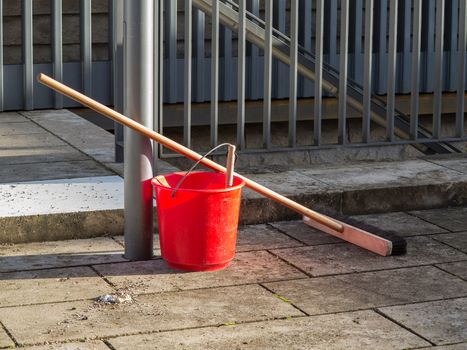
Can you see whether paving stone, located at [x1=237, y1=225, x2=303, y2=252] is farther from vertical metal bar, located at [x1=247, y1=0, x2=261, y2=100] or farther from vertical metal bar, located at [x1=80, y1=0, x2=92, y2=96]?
vertical metal bar, located at [x1=247, y1=0, x2=261, y2=100]

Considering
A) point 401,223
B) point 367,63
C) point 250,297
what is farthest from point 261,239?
point 367,63

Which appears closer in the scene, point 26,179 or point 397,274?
point 397,274

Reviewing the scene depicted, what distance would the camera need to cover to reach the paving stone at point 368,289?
16.6ft

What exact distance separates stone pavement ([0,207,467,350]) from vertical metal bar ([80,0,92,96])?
3530 millimetres

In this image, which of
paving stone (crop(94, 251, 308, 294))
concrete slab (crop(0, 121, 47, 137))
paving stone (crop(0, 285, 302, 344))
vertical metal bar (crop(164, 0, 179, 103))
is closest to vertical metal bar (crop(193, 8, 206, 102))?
vertical metal bar (crop(164, 0, 179, 103))

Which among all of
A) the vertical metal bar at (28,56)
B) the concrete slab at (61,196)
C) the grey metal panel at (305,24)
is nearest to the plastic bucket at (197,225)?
the concrete slab at (61,196)

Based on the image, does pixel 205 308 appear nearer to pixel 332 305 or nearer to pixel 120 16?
pixel 332 305

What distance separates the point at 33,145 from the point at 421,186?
2541mm

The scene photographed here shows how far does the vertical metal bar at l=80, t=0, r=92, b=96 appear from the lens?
362 inches

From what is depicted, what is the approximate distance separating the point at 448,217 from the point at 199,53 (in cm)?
372

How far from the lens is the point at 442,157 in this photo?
305 inches

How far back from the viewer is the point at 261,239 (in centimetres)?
614

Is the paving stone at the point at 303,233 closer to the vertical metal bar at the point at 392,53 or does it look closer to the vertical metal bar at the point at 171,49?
the vertical metal bar at the point at 392,53

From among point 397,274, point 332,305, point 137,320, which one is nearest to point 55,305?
point 137,320
